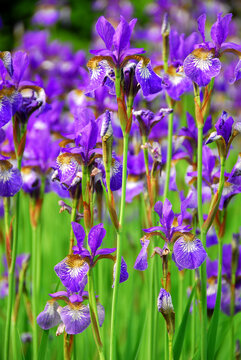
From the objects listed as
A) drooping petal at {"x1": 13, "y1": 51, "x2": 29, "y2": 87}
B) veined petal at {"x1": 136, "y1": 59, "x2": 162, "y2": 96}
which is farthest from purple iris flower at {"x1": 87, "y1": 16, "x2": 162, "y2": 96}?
drooping petal at {"x1": 13, "y1": 51, "x2": 29, "y2": 87}

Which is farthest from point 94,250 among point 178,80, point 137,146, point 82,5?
point 82,5

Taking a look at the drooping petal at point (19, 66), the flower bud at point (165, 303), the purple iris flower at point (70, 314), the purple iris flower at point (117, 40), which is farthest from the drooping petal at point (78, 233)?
the drooping petal at point (19, 66)

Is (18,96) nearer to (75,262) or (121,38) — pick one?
(121,38)

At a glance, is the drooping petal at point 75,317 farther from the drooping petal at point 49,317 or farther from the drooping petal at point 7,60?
the drooping petal at point 7,60

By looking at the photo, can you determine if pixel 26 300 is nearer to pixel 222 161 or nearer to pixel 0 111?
pixel 0 111

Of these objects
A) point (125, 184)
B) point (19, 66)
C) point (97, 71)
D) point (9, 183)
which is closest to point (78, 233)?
point (125, 184)

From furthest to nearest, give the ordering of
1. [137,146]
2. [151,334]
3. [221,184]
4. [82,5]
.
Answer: [82,5]
[137,146]
[151,334]
[221,184]

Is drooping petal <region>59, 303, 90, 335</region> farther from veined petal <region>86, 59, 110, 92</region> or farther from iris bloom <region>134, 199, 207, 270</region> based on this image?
veined petal <region>86, 59, 110, 92</region>

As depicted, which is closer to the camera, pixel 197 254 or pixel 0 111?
pixel 197 254
